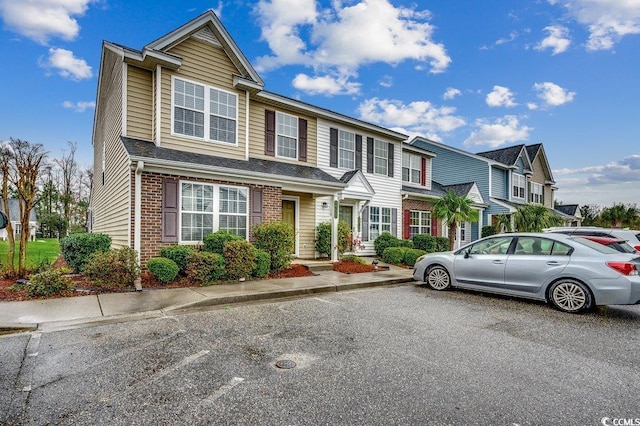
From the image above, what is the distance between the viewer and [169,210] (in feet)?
29.7

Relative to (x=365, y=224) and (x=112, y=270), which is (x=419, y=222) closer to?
(x=365, y=224)

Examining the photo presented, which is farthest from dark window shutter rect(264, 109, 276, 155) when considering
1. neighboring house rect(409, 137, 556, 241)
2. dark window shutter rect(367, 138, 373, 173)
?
neighboring house rect(409, 137, 556, 241)

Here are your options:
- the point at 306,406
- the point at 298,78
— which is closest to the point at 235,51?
the point at 298,78

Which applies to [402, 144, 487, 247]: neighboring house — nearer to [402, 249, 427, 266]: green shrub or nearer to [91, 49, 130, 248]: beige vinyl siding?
[402, 249, 427, 266]: green shrub

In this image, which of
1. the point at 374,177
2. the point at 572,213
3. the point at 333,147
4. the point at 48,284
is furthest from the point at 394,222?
the point at 572,213

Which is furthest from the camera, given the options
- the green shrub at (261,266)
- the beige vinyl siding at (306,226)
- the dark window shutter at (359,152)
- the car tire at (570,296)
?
the dark window shutter at (359,152)

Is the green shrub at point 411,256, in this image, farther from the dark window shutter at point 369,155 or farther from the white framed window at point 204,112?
the white framed window at point 204,112

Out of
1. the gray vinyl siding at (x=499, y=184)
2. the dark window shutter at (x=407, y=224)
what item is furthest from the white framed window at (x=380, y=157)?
the gray vinyl siding at (x=499, y=184)

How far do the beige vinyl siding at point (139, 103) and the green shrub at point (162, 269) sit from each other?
13.5ft

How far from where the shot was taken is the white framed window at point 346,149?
1458 cm

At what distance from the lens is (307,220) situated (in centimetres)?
1334

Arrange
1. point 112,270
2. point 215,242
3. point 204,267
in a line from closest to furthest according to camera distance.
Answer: point 112,270
point 204,267
point 215,242

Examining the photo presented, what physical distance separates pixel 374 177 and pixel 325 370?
497 inches

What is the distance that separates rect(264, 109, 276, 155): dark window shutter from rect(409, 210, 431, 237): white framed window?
8.30 metres
